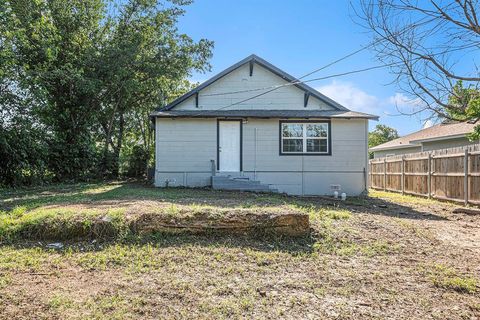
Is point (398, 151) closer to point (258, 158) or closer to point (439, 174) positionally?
point (439, 174)

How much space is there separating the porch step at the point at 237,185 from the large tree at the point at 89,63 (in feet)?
24.3

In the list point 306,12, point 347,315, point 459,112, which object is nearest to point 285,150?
point 306,12

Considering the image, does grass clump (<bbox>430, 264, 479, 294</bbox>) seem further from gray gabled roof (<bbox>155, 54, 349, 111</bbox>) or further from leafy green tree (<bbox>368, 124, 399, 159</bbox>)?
leafy green tree (<bbox>368, 124, 399, 159</bbox>)

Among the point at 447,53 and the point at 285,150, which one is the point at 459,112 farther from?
the point at 285,150

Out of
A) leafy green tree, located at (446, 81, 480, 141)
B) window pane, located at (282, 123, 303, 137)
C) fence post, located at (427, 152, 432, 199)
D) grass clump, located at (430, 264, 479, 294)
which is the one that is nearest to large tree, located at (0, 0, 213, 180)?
window pane, located at (282, 123, 303, 137)

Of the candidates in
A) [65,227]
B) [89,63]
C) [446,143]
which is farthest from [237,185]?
[446,143]

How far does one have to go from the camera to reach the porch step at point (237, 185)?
39.2ft

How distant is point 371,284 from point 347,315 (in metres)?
0.83

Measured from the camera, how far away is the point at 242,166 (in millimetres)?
12906

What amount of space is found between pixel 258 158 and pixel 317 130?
8.22 ft

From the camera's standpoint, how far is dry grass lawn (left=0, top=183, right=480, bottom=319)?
313 centimetres

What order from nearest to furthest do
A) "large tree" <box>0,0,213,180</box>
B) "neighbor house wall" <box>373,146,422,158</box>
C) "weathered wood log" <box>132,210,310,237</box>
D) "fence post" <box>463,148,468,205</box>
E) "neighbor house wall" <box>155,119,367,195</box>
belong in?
"weathered wood log" <box>132,210,310,237</box>
"fence post" <box>463,148,468,205</box>
"neighbor house wall" <box>155,119,367,195</box>
"large tree" <box>0,0,213,180</box>
"neighbor house wall" <box>373,146,422,158</box>

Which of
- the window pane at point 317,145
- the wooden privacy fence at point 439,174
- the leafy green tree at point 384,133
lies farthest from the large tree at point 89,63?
the leafy green tree at point 384,133

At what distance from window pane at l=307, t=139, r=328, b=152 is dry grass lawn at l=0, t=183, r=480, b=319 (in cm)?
690
